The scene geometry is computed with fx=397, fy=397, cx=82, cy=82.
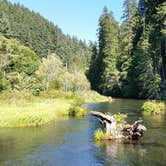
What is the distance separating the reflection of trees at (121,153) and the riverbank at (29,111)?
38.5ft

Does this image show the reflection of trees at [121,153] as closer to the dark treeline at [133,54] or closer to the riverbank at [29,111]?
the riverbank at [29,111]

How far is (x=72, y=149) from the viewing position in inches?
1050

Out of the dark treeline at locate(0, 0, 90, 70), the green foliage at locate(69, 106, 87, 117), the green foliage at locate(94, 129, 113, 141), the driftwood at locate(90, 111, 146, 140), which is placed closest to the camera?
the driftwood at locate(90, 111, 146, 140)

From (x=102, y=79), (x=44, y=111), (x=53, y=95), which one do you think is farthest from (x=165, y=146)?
(x=102, y=79)

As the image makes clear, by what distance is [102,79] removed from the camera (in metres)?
110

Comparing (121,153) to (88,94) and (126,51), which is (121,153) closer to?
(88,94)

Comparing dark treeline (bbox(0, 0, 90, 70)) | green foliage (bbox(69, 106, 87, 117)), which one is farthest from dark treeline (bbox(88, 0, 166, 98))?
dark treeline (bbox(0, 0, 90, 70))

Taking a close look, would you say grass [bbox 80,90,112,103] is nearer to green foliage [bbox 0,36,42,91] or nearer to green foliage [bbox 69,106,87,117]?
green foliage [bbox 0,36,42,91]

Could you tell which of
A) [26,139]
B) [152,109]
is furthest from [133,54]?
[26,139]

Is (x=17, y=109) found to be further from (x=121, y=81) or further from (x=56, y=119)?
(x=121, y=81)

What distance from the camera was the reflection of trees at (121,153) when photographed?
22680 mm

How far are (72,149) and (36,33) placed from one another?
131167 mm

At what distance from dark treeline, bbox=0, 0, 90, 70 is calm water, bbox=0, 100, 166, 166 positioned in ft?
342

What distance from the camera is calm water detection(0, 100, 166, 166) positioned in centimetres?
2300
